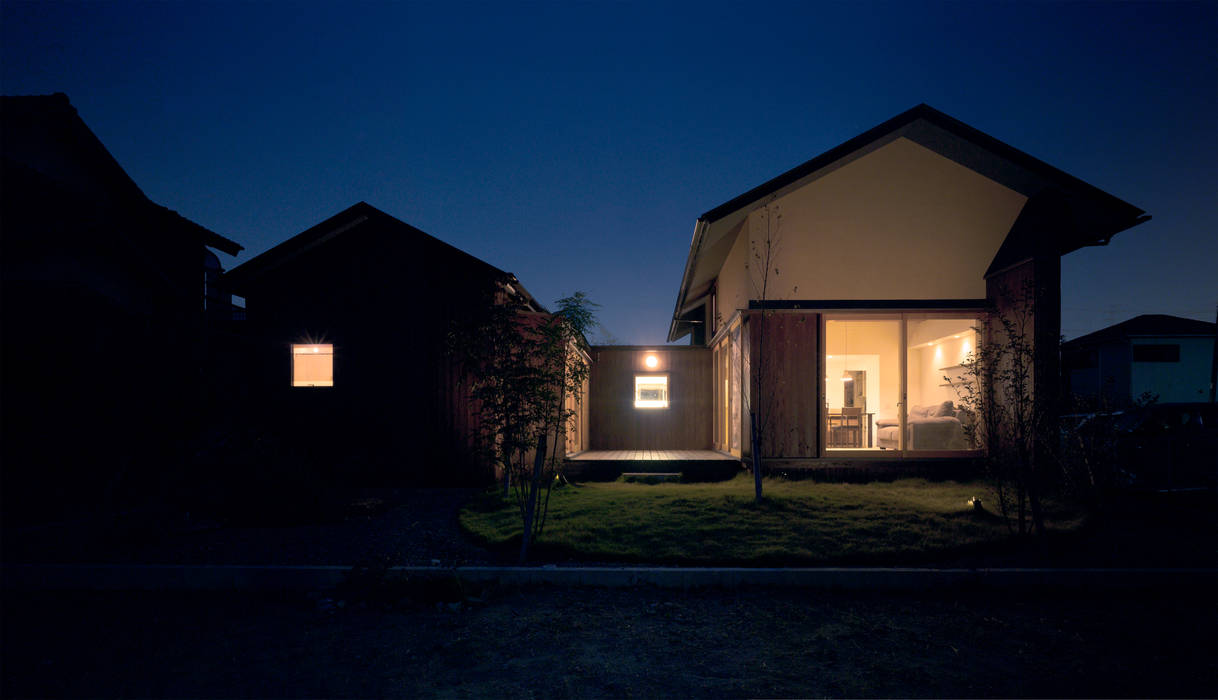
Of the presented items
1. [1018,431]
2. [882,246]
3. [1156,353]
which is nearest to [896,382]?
[882,246]

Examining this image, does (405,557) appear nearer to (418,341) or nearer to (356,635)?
(356,635)

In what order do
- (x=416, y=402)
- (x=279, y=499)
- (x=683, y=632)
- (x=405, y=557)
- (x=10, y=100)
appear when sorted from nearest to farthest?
(x=683, y=632) < (x=405, y=557) < (x=279, y=499) < (x=10, y=100) < (x=416, y=402)

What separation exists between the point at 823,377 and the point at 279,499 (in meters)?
8.21

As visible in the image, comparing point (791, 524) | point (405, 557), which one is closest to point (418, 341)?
point (405, 557)

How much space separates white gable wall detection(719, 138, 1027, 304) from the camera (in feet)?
30.9

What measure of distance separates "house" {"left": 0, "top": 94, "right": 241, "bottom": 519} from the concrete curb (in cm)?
190

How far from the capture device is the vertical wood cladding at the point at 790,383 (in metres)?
9.33

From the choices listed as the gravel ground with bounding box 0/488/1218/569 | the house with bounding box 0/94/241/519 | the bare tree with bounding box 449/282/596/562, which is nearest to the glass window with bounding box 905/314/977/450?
the gravel ground with bounding box 0/488/1218/569

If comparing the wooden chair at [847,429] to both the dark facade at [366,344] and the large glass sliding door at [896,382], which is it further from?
the dark facade at [366,344]

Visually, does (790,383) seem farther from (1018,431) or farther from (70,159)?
(70,159)

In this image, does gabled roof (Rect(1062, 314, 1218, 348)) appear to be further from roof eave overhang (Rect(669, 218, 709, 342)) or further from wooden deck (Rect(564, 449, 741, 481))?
wooden deck (Rect(564, 449, 741, 481))

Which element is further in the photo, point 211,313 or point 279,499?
point 211,313

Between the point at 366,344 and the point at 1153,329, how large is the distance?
1112 inches

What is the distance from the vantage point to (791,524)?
19.8 ft
